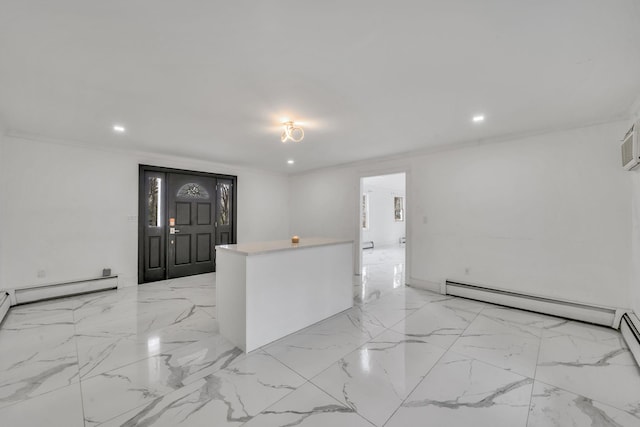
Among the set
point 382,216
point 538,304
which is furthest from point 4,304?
point 382,216

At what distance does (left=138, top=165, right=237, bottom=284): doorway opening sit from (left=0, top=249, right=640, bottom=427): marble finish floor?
64.9 inches

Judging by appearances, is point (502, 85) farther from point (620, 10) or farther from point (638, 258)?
point (638, 258)

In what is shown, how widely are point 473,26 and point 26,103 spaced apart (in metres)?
4.16

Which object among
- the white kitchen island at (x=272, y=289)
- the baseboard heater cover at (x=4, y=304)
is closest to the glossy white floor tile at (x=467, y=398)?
the white kitchen island at (x=272, y=289)

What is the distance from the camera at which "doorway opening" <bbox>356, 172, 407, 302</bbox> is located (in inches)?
256

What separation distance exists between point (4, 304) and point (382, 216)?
9.76 metres

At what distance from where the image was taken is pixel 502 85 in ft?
7.33

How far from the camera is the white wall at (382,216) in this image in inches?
385

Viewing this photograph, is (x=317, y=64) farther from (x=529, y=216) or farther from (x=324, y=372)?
(x=529, y=216)

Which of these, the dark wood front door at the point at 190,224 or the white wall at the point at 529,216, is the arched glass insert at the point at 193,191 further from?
the white wall at the point at 529,216

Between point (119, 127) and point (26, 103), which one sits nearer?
point (26, 103)

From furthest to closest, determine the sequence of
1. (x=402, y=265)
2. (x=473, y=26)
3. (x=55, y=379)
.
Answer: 1. (x=402, y=265)
2. (x=55, y=379)
3. (x=473, y=26)

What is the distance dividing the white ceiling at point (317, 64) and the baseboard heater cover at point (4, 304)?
2228mm

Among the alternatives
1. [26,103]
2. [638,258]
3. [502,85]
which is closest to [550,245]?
[638,258]
